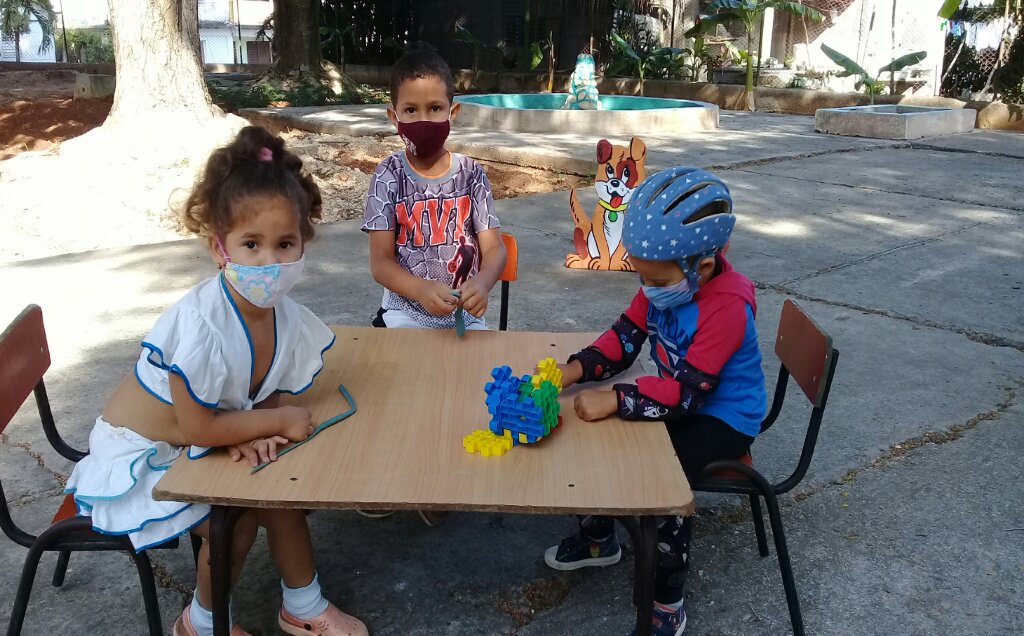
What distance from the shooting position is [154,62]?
901 centimetres

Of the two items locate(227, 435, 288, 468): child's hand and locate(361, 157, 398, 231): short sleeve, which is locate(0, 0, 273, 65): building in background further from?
locate(227, 435, 288, 468): child's hand

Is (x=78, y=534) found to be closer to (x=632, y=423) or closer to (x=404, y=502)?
(x=404, y=502)

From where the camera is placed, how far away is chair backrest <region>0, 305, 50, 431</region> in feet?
6.19

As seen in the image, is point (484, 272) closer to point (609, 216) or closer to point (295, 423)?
point (295, 423)

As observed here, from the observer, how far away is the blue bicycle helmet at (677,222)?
201 cm

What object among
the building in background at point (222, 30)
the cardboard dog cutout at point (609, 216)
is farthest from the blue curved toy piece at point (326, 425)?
the building in background at point (222, 30)

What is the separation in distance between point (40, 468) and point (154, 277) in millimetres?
2365

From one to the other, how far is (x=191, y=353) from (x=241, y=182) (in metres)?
0.38

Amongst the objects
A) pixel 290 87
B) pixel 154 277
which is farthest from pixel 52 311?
pixel 290 87

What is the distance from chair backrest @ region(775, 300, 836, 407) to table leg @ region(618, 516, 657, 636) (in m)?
0.61

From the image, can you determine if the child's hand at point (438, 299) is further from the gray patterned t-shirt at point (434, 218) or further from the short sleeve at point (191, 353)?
the short sleeve at point (191, 353)

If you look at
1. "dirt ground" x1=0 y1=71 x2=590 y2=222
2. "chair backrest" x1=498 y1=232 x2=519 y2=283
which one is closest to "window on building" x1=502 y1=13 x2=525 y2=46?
"dirt ground" x1=0 y1=71 x2=590 y2=222

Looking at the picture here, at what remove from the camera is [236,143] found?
1.95 metres

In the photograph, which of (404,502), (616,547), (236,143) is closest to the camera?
(404,502)
